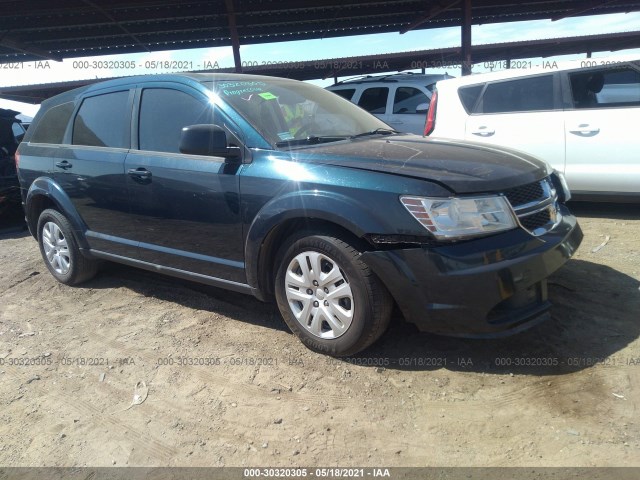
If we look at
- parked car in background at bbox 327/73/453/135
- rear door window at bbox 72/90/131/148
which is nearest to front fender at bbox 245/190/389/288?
rear door window at bbox 72/90/131/148

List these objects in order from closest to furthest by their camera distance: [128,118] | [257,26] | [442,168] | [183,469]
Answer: [183,469] < [442,168] < [128,118] < [257,26]

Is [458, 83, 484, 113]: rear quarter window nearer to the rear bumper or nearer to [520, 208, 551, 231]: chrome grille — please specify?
[520, 208, 551, 231]: chrome grille

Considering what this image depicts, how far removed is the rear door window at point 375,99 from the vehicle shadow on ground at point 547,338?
5.44m

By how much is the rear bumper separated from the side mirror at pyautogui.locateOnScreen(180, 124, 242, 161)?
115cm

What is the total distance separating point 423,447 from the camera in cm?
232

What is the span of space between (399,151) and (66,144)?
124 inches

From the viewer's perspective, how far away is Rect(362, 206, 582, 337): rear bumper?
258 centimetres

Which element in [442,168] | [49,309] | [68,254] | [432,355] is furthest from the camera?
[68,254]

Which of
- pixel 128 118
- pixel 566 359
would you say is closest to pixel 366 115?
pixel 128 118

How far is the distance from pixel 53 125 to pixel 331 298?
349cm

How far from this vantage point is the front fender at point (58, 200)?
445cm

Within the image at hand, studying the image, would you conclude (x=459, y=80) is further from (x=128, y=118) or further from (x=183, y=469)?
(x=183, y=469)

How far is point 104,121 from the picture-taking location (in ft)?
13.9

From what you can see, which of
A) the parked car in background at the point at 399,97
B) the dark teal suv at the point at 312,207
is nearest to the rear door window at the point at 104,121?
the dark teal suv at the point at 312,207
